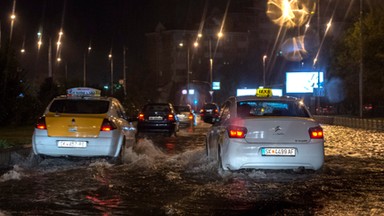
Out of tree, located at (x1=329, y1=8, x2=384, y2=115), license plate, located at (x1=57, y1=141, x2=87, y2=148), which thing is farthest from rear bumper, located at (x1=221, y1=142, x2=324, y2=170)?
tree, located at (x1=329, y1=8, x2=384, y2=115)

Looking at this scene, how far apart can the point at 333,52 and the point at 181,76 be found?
49.0 meters

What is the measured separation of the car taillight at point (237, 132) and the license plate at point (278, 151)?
428 millimetres

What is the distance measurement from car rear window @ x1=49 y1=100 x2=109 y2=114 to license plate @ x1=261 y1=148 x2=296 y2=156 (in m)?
4.19

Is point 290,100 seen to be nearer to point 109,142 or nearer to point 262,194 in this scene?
point 262,194

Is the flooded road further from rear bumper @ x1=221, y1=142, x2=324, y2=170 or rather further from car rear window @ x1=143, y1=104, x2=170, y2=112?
car rear window @ x1=143, y1=104, x2=170, y2=112

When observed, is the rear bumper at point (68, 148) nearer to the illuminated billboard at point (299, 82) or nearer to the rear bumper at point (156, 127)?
the rear bumper at point (156, 127)

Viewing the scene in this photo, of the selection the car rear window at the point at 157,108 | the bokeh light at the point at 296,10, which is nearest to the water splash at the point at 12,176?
the car rear window at the point at 157,108

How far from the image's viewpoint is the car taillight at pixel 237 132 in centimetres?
977

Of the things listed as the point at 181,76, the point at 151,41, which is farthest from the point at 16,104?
the point at 151,41

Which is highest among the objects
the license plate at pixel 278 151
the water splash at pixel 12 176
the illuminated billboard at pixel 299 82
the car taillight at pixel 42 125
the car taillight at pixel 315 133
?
the illuminated billboard at pixel 299 82

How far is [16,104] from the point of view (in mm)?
23734

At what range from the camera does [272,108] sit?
35.8 ft

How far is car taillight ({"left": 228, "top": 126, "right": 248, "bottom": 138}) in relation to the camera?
9773 mm

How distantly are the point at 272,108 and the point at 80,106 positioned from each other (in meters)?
4.76
